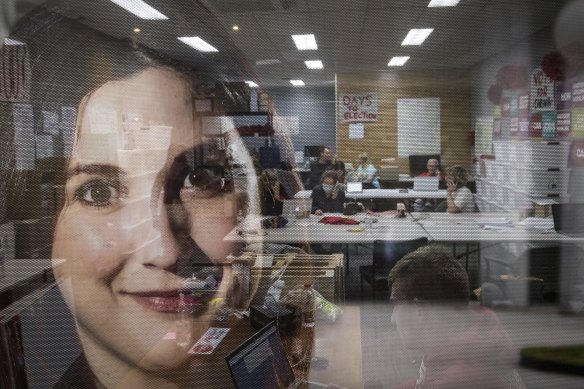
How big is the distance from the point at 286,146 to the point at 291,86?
0.16 meters

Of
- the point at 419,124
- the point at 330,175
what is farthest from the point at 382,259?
the point at 419,124

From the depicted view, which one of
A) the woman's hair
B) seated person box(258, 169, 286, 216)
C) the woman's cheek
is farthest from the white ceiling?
the woman's hair

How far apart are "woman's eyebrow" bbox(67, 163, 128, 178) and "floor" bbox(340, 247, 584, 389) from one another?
0.81 metres

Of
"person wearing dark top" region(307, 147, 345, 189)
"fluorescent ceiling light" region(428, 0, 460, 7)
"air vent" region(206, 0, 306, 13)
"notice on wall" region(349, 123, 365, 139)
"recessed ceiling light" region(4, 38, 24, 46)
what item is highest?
"fluorescent ceiling light" region(428, 0, 460, 7)

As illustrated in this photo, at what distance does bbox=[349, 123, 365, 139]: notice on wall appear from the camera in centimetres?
144

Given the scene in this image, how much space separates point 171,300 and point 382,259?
1901 millimetres

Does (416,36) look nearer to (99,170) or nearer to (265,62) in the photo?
(265,62)

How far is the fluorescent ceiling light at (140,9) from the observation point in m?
1.06

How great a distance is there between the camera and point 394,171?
7.72 ft

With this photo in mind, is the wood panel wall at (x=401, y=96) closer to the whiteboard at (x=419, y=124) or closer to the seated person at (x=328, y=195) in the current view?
the whiteboard at (x=419, y=124)

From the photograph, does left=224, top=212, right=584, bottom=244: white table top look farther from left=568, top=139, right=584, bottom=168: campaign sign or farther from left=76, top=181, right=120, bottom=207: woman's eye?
left=76, top=181, right=120, bottom=207: woman's eye


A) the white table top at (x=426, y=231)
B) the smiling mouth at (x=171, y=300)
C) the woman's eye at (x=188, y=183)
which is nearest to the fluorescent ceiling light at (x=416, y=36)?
the woman's eye at (x=188, y=183)

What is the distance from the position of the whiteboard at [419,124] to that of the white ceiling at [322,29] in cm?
12

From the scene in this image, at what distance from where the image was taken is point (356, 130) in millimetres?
1455
